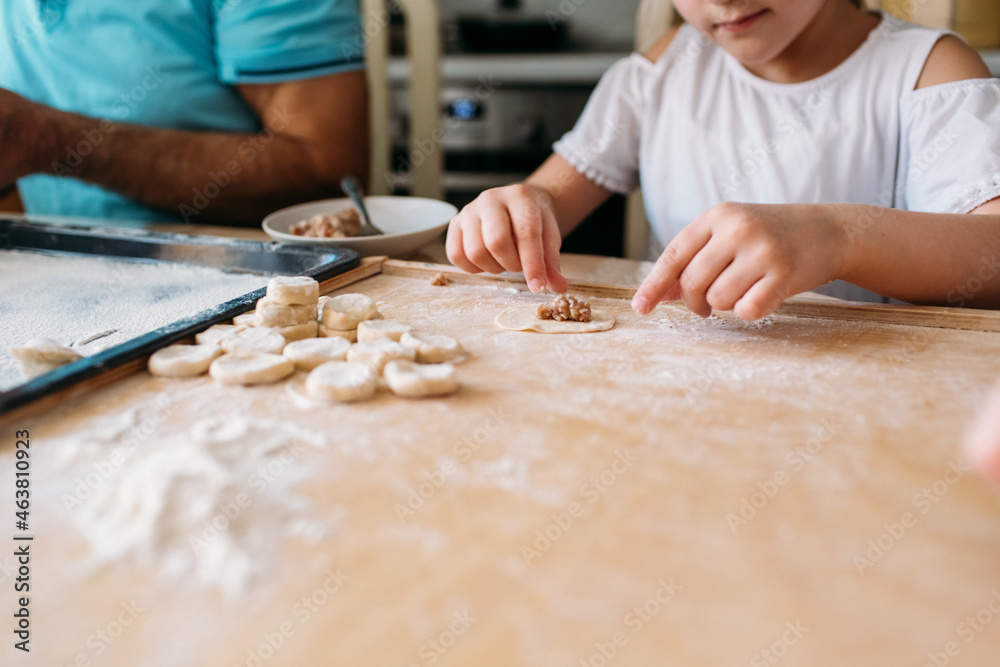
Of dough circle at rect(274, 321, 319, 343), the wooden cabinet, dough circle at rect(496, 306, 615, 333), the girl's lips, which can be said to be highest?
the wooden cabinet

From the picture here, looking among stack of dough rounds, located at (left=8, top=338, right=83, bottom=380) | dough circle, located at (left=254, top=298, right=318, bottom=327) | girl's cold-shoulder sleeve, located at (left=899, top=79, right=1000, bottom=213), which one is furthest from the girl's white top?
stack of dough rounds, located at (left=8, top=338, right=83, bottom=380)

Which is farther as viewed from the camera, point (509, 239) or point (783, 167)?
point (783, 167)

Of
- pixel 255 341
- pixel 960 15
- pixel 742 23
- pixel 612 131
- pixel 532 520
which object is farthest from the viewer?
pixel 960 15

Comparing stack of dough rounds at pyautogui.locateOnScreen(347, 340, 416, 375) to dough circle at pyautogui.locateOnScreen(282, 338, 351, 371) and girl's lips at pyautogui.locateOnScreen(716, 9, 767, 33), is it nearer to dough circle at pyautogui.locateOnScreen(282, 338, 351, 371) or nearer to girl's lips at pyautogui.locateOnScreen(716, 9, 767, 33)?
dough circle at pyautogui.locateOnScreen(282, 338, 351, 371)

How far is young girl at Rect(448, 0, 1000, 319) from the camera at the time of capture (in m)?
→ 0.79

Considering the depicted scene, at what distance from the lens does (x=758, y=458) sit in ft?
1.78

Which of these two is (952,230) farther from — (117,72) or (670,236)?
(117,72)

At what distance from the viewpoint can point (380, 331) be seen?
2.52 feet

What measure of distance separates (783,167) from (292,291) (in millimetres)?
1001

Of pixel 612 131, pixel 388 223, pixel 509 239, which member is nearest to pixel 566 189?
pixel 612 131

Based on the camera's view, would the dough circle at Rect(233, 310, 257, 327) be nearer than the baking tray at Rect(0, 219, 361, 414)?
No

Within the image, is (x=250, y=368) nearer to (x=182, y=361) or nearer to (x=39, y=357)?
(x=182, y=361)

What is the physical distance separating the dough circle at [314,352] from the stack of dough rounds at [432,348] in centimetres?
7

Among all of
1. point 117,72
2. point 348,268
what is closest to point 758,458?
point 348,268
